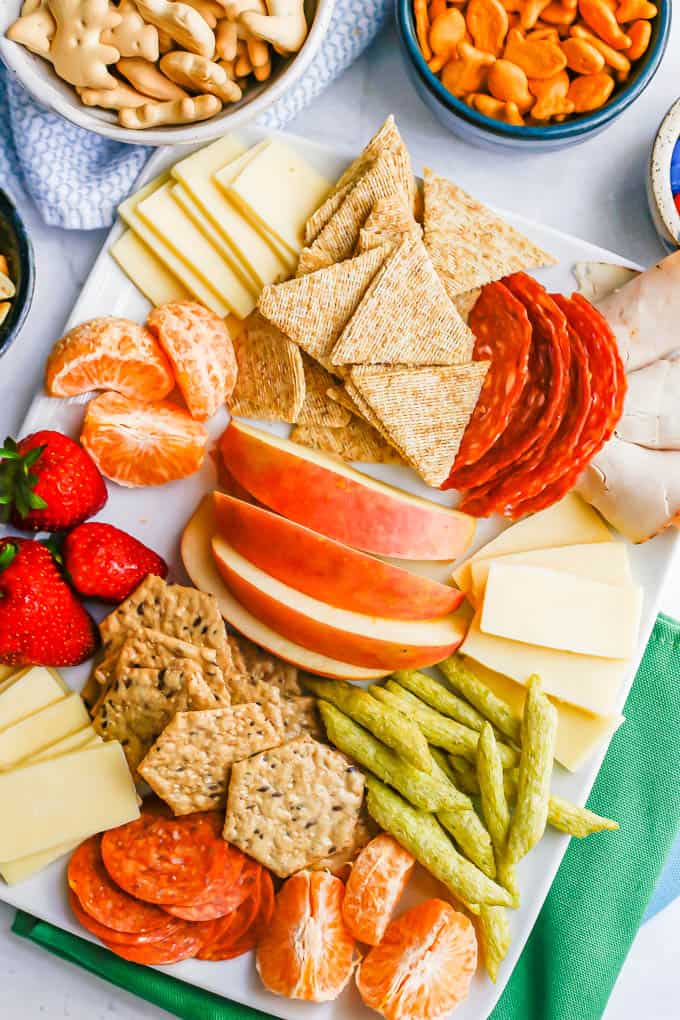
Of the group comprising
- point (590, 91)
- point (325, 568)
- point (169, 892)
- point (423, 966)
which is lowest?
point (169, 892)

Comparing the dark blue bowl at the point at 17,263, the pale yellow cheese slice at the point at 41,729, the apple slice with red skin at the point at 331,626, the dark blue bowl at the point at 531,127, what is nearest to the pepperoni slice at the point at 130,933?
the pale yellow cheese slice at the point at 41,729

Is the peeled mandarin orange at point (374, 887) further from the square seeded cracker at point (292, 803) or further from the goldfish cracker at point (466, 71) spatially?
the goldfish cracker at point (466, 71)

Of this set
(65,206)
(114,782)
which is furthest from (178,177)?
(114,782)

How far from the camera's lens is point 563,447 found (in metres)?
2.06

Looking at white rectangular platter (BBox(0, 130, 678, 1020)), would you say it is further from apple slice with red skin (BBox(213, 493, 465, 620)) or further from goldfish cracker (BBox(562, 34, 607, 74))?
goldfish cracker (BBox(562, 34, 607, 74))

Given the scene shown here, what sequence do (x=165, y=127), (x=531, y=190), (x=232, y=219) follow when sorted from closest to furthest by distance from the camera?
(x=165, y=127) < (x=232, y=219) < (x=531, y=190)

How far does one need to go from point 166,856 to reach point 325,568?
2.14 ft

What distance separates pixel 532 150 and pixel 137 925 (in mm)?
1784

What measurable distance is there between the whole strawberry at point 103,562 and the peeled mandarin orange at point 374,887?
718 millimetres

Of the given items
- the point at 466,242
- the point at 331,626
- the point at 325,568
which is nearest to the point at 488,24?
the point at 466,242

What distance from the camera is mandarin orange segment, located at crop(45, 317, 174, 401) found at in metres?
2.08

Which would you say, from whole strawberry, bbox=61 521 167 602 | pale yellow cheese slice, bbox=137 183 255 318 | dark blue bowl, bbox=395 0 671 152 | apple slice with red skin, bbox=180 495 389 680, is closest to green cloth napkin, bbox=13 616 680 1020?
apple slice with red skin, bbox=180 495 389 680

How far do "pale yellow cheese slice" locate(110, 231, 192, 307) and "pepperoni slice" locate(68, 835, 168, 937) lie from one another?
3.87ft

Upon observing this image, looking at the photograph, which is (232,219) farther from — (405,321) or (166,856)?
(166,856)
